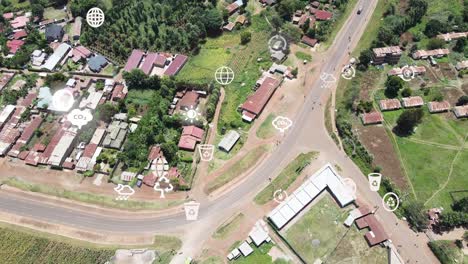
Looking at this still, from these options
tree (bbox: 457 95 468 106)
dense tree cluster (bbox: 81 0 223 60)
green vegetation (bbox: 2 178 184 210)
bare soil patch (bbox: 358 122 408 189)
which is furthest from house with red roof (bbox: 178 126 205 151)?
tree (bbox: 457 95 468 106)

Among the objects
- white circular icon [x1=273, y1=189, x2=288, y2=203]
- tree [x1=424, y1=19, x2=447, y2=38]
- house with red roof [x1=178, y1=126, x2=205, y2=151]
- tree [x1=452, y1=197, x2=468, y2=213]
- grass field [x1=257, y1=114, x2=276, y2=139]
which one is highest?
tree [x1=424, y1=19, x2=447, y2=38]

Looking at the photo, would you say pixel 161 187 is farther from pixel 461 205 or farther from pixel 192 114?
pixel 461 205

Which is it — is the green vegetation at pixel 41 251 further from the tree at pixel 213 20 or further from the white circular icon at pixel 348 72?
the white circular icon at pixel 348 72

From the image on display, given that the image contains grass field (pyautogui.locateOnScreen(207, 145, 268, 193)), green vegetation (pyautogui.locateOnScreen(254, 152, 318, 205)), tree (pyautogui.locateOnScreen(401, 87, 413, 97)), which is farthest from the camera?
tree (pyautogui.locateOnScreen(401, 87, 413, 97))

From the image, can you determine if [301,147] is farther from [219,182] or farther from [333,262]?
[333,262]

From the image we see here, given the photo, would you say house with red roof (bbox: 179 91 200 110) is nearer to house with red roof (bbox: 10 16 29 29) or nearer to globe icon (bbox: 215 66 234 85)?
globe icon (bbox: 215 66 234 85)

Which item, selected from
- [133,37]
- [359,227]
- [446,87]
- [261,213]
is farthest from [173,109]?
[446,87]
